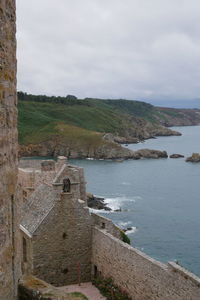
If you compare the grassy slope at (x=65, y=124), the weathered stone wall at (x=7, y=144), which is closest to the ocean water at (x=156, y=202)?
the weathered stone wall at (x=7, y=144)

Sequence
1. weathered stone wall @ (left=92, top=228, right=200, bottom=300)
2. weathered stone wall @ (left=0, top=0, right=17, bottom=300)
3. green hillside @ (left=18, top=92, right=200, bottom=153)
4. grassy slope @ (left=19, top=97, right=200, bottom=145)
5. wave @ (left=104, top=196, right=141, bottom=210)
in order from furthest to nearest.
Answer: grassy slope @ (left=19, top=97, right=200, bottom=145) → green hillside @ (left=18, top=92, right=200, bottom=153) → wave @ (left=104, top=196, right=141, bottom=210) → weathered stone wall @ (left=92, top=228, right=200, bottom=300) → weathered stone wall @ (left=0, top=0, right=17, bottom=300)

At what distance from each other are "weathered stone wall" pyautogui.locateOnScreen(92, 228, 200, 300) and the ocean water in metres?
14.3

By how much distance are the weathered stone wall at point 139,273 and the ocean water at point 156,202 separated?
46.8ft

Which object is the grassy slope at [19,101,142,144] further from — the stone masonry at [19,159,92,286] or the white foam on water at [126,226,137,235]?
the stone masonry at [19,159,92,286]

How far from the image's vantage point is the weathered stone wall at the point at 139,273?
14427 mm

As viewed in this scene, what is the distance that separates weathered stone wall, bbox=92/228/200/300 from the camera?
47.3 ft

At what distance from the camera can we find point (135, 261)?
17.0 m

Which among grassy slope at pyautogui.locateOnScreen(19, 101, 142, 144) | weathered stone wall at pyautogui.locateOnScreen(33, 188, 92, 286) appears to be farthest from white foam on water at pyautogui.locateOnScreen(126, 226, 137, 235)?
grassy slope at pyautogui.locateOnScreen(19, 101, 142, 144)

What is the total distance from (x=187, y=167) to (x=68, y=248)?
254ft

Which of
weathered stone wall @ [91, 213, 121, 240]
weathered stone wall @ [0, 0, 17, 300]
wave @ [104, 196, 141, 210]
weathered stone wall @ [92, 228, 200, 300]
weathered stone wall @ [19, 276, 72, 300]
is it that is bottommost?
wave @ [104, 196, 141, 210]

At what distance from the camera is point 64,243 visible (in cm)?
2003

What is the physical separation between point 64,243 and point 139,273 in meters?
4.70

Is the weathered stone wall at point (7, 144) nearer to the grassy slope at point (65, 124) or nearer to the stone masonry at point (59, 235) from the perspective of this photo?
the stone masonry at point (59, 235)

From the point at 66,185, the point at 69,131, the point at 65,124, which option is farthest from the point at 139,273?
the point at 65,124
